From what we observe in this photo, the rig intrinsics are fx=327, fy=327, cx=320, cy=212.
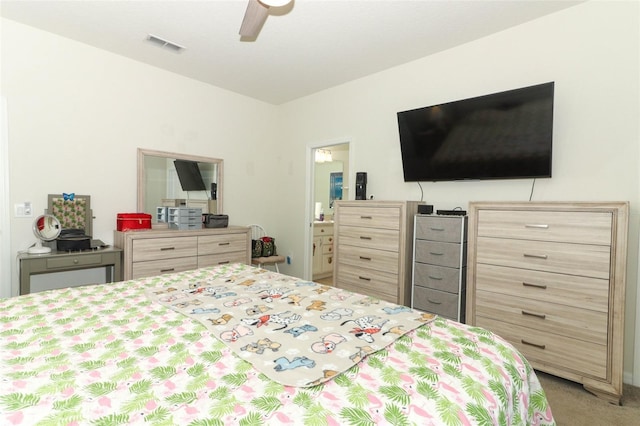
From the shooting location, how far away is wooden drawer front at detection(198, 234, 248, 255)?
3.66m

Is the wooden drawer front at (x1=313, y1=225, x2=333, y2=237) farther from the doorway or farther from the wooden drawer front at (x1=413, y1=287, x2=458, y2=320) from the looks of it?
the wooden drawer front at (x1=413, y1=287, x2=458, y2=320)

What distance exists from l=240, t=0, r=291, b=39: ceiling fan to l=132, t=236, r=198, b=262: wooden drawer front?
217 centimetres

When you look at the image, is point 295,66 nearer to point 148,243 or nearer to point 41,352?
point 148,243

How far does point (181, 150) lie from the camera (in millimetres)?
3959

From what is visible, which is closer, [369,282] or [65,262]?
[65,262]

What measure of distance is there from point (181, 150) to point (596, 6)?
409 centimetres

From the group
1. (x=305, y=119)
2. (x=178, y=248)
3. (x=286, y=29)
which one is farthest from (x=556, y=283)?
(x=305, y=119)

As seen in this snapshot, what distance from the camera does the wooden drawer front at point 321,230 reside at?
5084 millimetres

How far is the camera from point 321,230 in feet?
17.1

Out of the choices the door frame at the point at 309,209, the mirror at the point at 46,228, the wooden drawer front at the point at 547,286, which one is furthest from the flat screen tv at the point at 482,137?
the mirror at the point at 46,228

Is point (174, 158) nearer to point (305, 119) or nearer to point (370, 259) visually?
point (305, 119)

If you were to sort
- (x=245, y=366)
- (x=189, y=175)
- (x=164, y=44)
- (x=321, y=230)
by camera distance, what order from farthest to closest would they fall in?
(x=321, y=230)
(x=189, y=175)
(x=164, y=44)
(x=245, y=366)

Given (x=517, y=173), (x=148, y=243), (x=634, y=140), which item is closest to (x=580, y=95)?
(x=634, y=140)

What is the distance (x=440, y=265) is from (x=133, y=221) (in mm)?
3034
